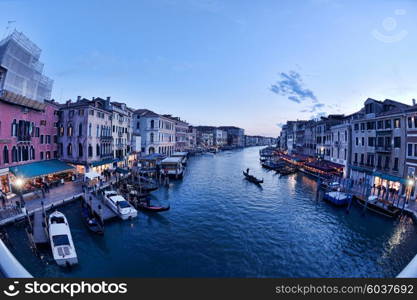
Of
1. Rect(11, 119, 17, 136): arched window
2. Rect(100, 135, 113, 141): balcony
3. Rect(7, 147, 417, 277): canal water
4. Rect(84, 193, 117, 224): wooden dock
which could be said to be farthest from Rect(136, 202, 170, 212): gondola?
Rect(100, 135, 113, 141): balcony

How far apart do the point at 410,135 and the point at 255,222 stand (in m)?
21.2

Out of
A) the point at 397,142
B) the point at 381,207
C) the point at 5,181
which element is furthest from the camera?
the point at 397,142

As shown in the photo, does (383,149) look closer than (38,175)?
No

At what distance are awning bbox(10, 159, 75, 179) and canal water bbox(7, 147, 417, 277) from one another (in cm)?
601

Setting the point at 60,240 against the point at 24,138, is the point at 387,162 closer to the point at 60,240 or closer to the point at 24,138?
the point at 60,240

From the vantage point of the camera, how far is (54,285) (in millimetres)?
6730

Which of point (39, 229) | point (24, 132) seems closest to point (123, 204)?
point (39, 229)

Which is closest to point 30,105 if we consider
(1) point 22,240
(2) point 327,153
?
(1) point 22,240

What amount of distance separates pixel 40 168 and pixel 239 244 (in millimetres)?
25282

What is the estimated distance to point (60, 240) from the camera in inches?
555

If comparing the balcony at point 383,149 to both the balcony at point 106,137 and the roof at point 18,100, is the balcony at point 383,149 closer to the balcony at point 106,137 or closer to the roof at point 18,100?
the balcony at point 106,137

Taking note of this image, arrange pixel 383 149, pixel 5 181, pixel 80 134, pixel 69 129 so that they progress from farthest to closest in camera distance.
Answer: pixel 69 129 < pixel 80 134 < pixel 383 149 < pixel 5 181

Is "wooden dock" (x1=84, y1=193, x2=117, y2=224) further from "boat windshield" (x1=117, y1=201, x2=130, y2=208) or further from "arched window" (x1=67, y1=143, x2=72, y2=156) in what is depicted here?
"arched window" (x1=67, y1=143, x2=72, y2=156)

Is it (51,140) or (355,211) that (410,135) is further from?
(51,140)
